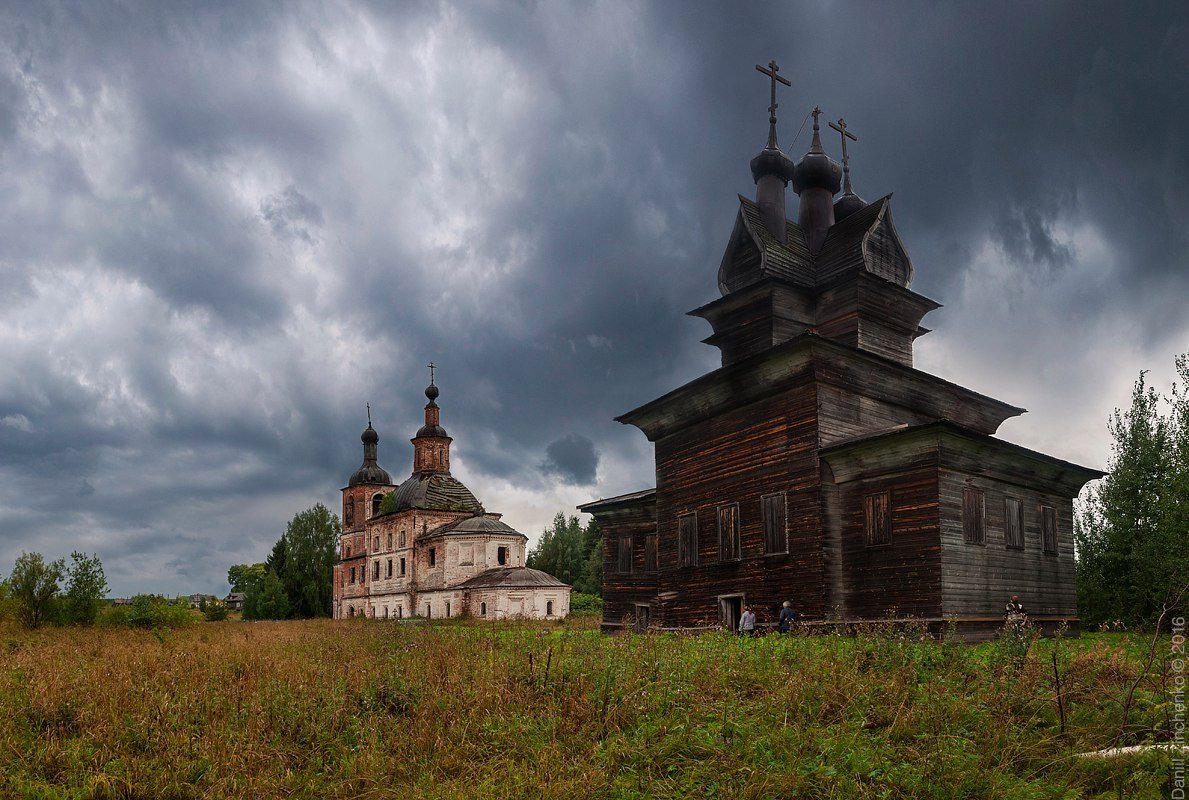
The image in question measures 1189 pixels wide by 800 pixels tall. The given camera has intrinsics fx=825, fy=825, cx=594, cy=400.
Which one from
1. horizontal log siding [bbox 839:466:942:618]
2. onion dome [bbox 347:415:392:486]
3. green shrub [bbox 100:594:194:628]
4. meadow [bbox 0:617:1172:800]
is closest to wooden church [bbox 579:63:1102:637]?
horizontal log siding [bbox 839:466:942:618]

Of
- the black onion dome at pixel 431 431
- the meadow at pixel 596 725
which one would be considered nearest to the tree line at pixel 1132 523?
the meadow at pixel 596 725

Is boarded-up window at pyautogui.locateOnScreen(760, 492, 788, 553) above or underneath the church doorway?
above

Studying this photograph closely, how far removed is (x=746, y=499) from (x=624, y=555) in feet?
28.7

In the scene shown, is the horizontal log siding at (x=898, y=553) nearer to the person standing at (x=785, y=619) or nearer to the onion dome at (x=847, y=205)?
the person standing at (x=785, y=619)

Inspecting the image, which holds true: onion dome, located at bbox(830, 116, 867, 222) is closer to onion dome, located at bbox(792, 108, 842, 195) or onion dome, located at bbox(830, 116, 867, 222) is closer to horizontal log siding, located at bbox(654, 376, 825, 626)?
onion dome, located at bbox(792, 108, 842, 195)

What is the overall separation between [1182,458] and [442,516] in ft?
148

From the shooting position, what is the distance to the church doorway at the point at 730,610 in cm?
2252

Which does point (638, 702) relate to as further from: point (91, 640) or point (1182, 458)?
point (1182, 458)

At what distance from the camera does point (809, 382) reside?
21.3 m

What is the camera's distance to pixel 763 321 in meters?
26.4

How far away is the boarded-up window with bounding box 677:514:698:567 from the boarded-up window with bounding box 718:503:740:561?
111cm

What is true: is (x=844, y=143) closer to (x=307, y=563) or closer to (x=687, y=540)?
(x=687, y=540)

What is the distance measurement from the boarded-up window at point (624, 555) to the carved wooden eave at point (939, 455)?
11.0m

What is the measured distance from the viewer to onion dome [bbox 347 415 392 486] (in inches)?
2756
